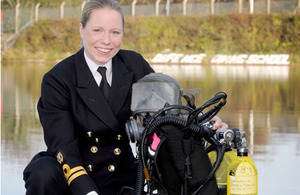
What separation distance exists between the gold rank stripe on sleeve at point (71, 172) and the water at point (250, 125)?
1924mm

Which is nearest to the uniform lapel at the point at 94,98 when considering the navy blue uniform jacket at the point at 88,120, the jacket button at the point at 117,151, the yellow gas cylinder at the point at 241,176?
the navy blue uniform jacket at the point at 88,120

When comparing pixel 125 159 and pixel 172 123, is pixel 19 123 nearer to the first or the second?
pixel 125 159

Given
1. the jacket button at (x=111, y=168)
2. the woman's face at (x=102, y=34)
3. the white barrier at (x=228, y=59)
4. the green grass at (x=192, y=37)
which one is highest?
the woman's face at (x=102, y=34)

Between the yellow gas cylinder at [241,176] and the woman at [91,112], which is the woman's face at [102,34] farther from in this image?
the yellow gas cylinder at [241,176]

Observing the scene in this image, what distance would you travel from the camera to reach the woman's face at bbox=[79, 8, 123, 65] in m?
3.57

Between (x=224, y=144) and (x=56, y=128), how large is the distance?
88 centimetres

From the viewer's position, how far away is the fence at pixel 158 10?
3547cm

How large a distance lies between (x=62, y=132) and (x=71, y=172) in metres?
0.21

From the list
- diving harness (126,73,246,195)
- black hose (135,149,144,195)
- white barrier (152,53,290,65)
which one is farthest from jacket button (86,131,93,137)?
white barrier (152,53,290,65)

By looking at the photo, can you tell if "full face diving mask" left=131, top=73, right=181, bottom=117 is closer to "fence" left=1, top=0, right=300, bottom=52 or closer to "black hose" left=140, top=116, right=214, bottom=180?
"black hose" left=140, top=116, right=214, bottom=180

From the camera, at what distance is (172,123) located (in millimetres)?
3084

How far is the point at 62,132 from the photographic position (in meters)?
3.49

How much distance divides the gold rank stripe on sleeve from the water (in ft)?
6.31

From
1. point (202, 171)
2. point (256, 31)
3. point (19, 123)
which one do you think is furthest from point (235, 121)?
point (256, 31)
